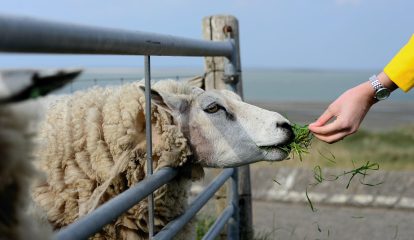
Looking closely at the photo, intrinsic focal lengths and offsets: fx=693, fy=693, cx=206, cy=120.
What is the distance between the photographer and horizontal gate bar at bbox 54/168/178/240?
1844mm

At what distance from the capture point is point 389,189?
7.34m

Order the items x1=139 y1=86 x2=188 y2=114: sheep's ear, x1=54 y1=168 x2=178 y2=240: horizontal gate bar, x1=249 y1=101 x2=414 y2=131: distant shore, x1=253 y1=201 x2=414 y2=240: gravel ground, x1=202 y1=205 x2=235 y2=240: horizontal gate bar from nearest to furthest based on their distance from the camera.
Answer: x1=54 y1=168 x2=178 y2=240: horizontal gate bar
x1=139 y1=86 x2=188 y2=114: sheep's ear
x1=202 y1=205 x2=235 y2=240: horizontal gate bar
x1=253 y1=201 x2=414 y2=240: gravel ground
x1=249 y1=101 x2=414 y2=131: distant shore

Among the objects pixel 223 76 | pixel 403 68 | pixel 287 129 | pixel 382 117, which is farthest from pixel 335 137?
pixel 382 117

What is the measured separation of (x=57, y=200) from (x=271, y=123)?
107 cm

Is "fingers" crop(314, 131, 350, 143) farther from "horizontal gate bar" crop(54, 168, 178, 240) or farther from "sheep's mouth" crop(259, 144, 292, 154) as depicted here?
"horizontal gate bar" crop(54, 168, 178, 240)

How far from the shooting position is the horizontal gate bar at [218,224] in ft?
12.1

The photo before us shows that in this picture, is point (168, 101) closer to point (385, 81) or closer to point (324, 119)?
point (324, 119)

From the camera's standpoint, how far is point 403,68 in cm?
271

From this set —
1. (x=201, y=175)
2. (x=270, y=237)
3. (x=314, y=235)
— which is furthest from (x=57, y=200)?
(x=314, y=235)

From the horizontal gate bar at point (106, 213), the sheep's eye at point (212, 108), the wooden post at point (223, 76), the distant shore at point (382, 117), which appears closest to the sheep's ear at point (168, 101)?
the sheep's eye at point (212, 108)

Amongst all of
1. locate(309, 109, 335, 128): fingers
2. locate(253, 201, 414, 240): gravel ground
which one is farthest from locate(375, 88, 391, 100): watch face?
locate(253, 201, 414, 240): gravel ground

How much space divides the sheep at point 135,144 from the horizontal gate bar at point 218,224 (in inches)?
8.4

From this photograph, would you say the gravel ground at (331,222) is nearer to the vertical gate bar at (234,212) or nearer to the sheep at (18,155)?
the vertical gate bar at (234,212)

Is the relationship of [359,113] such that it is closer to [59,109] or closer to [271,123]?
[271,123]
